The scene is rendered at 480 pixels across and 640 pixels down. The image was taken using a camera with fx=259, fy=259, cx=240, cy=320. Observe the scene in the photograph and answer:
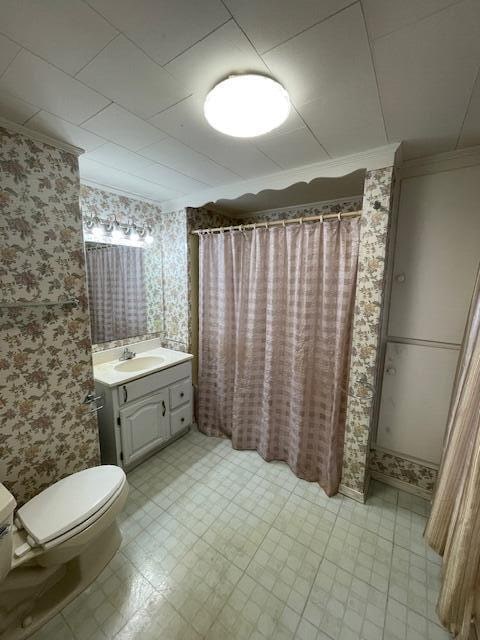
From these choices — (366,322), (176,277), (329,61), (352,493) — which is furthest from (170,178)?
(352,493)

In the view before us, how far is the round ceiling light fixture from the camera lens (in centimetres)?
93

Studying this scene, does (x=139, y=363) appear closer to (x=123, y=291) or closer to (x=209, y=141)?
(x=123, y=291)

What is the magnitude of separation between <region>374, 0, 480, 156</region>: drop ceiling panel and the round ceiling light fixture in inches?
13.3

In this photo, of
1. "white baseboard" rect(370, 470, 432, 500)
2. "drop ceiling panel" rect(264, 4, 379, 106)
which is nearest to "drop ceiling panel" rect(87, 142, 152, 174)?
"drop ceiling panel" rect(264, 4, 379, 106)

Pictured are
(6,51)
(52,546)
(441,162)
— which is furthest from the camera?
(441,162)

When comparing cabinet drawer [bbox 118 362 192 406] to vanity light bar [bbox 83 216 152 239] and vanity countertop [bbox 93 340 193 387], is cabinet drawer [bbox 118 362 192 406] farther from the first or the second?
Answer: vanity light bar [bbox 83 216 152 239]

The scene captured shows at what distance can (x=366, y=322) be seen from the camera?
5.29 ft

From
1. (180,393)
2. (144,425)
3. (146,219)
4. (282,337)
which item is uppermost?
(146,219)

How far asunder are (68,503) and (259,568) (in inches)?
40.6

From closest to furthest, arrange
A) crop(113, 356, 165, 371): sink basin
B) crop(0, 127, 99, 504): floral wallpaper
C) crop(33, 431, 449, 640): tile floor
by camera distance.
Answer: crop(33, 431, 449, 640): tile floor
crop(0, 127, 99, 504): floral wallpaper
crop(113, 356, 165, 371): sink basin

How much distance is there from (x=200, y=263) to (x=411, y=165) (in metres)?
1.69

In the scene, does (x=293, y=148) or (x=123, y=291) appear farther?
(x=123, y=291)

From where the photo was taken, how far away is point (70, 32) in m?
0.77

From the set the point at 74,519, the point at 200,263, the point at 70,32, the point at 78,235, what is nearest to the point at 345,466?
the point at 74,519
